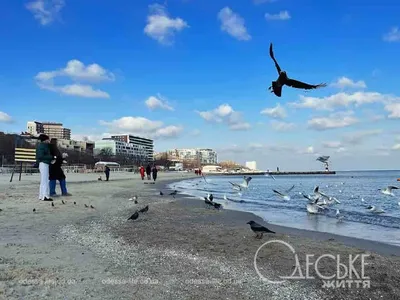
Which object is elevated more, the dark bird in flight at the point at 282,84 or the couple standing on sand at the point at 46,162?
the dark bird in flight at the point at 282,84

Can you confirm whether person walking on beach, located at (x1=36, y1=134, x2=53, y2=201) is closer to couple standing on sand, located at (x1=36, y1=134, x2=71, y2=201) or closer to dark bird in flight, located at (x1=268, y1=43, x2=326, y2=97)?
couple standing on sand, located at (x1=36, y1=134, x2=71, y2=201)

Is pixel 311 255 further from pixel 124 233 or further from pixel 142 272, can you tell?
pixel 124 233

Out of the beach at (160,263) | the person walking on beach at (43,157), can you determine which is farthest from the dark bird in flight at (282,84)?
the person walking on beach at (43,157)

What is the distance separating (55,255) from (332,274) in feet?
16.5

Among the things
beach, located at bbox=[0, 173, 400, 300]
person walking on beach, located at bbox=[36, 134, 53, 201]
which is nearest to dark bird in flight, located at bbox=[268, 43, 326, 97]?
beach, located at bbox=[0, 173, 400, 300]

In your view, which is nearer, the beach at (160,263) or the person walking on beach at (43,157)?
the beach at (160,263)

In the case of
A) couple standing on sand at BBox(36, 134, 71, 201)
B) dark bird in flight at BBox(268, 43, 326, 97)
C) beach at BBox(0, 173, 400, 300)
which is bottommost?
beach at BBox(0, 173, 400, 300)

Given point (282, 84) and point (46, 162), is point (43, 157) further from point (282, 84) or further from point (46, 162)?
point (282, 84)

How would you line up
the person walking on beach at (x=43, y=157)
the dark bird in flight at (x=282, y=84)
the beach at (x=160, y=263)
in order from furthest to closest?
the person walking on beach at (x=43, y=157)
the dark bird in flight at (x=282, y=84)
the beach at (x=160, y=263)

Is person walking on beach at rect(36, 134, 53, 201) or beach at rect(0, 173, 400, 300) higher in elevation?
person walking on beach at rect(36, 134, 53, 201)

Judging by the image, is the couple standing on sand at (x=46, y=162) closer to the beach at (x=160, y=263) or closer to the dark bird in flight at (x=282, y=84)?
the beach at (x=160, y=263)

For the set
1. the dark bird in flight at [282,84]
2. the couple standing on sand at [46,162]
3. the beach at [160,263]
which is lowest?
the beach at [160,263]

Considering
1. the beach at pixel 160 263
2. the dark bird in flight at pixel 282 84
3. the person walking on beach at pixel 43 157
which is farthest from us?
Answer: the person walking on beach at pixel 43 157

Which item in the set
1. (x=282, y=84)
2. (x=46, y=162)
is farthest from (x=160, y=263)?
(x=46, y=162)
